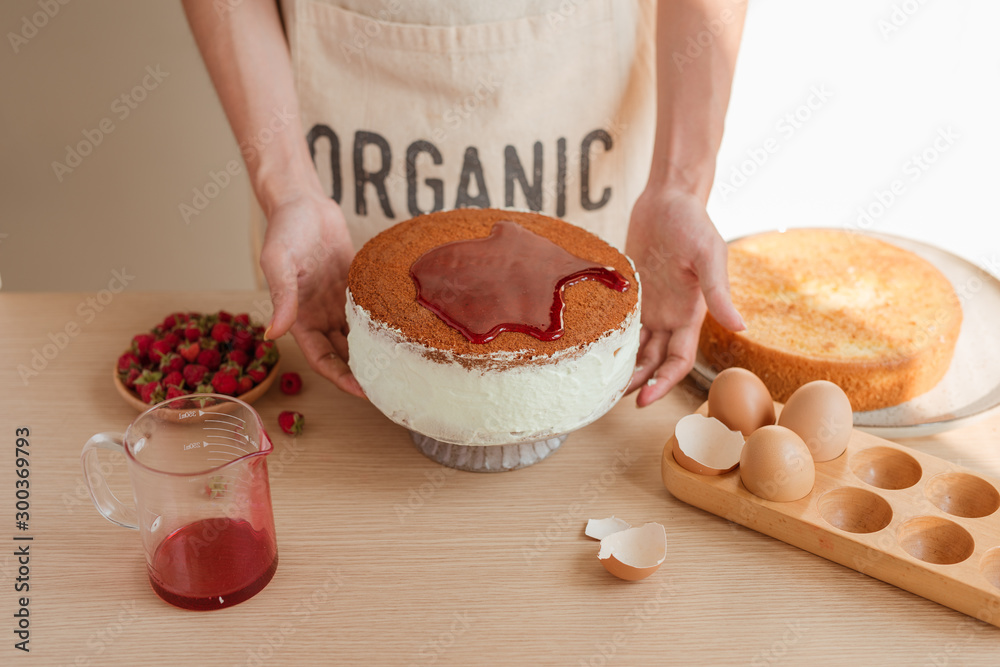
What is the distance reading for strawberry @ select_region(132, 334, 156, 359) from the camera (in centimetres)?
133

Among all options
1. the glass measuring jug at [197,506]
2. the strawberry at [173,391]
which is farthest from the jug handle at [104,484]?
the strawberry at [173,391]

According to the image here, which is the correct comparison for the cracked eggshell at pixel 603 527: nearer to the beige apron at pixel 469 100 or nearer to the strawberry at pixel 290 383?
the strawberry at pixel 290 383

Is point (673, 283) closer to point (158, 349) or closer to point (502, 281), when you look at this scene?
point (502, 281)

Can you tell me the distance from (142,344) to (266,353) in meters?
0.21

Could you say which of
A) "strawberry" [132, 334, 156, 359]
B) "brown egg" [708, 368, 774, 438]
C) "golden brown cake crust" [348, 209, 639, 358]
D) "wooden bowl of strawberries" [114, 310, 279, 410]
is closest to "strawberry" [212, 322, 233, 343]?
"wooden bowl of strawberries" [114, 310, 279, 410]

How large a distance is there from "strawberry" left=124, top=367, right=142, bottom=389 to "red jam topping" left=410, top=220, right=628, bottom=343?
0.52m

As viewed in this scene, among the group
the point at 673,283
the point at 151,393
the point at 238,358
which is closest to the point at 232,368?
the point at 238,358

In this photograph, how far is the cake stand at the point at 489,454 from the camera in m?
1.20

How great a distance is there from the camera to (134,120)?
→ 113 inches

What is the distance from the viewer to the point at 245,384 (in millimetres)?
1296

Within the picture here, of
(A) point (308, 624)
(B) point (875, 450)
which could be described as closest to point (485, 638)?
(A) point (308, 624)

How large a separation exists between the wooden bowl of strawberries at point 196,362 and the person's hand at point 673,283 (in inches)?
25.3

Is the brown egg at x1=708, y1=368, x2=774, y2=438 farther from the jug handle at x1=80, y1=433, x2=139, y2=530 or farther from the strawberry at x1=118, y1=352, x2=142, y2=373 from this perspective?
the strawberry at x1=118, y1=352, x2=142, y2=373

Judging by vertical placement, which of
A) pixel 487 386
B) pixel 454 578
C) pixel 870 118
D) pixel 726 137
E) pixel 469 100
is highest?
pixel 469 100
